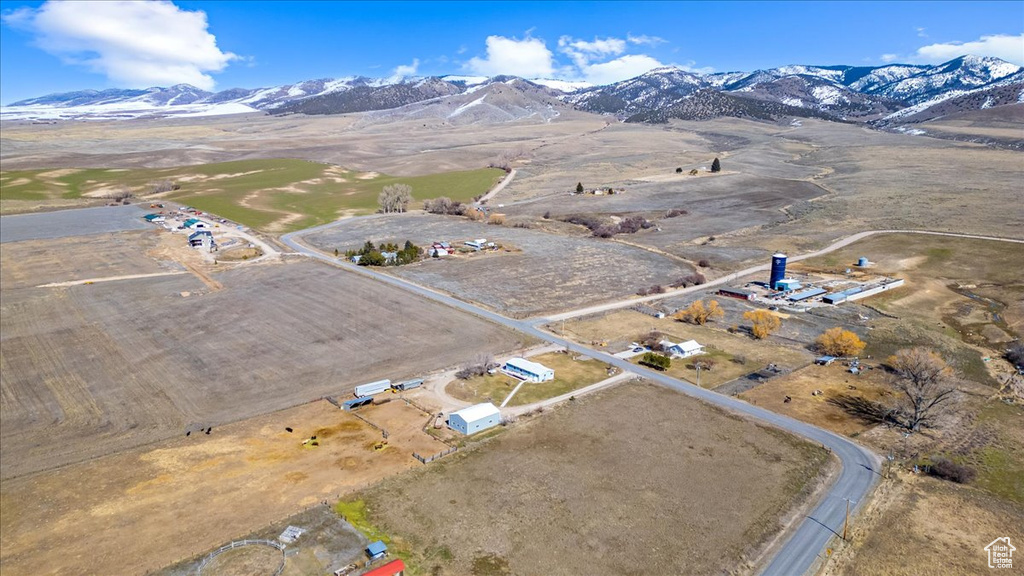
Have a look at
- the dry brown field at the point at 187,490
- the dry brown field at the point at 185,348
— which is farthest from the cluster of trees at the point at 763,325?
the dry brown field at the point at 187,490

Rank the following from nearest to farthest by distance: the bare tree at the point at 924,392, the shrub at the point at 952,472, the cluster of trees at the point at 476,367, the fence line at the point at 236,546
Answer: the fence line at the point at 236,546 < the shrub at the point at 952,472 < the bare tree at the point at 924,392 < the cluster of trees at the point at 476,367

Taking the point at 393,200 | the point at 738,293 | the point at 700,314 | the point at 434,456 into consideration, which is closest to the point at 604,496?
the point at 434,456

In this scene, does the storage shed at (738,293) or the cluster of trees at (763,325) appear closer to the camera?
the cluster of trees at (763,325)

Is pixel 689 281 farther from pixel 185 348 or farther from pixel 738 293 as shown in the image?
pixel 185 348

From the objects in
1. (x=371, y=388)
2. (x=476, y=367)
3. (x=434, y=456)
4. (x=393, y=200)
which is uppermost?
(x=393, y=200)

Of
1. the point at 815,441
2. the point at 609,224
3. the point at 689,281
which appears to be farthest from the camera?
the point at 609,224

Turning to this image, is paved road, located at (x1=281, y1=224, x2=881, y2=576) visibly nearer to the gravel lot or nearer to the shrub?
the shrub

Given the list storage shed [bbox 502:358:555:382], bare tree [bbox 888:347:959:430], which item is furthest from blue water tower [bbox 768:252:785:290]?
storage shed [bbox 502:358:555:382]

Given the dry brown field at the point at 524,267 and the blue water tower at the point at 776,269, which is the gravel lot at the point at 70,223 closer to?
the dry brown field at the point at 524,267
